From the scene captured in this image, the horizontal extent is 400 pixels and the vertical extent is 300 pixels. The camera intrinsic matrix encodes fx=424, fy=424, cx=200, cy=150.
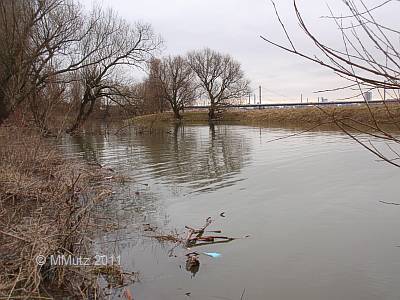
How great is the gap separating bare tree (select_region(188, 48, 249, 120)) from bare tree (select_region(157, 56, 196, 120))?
1.59 m

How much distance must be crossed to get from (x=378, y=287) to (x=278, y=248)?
1.85 metres

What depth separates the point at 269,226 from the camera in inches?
332

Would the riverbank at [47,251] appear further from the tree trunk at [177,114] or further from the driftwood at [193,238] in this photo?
the tree trunk at [177,114]

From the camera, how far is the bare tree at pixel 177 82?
199ft

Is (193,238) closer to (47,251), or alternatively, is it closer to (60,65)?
(47,251)

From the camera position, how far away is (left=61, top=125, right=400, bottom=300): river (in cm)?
583

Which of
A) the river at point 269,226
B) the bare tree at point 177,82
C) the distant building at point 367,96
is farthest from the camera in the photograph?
the bare tree at point 177,82

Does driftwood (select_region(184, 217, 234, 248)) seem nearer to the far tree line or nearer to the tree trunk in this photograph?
the far tree line

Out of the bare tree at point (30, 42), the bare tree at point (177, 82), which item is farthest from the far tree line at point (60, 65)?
the bare tree at point (177, 82)

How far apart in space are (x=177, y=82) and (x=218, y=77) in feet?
20.9

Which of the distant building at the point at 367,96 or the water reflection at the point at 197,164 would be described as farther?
the water reflection at the point at 197,164

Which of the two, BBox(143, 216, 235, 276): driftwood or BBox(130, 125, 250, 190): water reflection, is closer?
BBox(143, 216, 235, 276): driftwood

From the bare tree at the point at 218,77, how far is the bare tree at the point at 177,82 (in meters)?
1.59

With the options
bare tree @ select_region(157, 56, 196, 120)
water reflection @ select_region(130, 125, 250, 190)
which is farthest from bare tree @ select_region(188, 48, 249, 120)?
water reflection @ select_region(130, 125, 250, 190)
